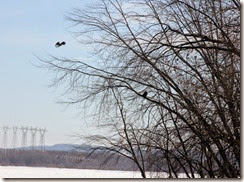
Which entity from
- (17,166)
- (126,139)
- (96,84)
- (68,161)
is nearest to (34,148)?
(17,166)

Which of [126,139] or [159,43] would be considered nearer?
[159,43]

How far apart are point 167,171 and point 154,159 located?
0.33 ft

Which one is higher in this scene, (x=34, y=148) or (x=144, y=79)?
(x=144, y=79)

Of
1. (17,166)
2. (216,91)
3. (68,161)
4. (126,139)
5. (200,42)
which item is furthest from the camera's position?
(126,139)

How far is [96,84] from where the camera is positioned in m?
2.66

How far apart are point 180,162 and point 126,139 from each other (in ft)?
1.15

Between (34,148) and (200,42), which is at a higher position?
(200,42)

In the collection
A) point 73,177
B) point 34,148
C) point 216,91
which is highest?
point 216,91

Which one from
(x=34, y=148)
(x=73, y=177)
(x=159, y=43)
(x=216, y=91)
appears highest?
(x=159, y=43)

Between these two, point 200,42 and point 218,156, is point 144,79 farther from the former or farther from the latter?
point 218,156

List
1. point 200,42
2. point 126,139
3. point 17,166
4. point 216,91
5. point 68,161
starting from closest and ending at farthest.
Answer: point 17,166, point 68,161, point 216,91, point 200,42, point 126,139

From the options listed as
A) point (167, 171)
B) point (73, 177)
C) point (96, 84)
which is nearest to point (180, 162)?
point (167, 171)

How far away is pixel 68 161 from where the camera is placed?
78.0 inches

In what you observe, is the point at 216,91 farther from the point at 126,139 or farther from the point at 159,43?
the point at 126,139
